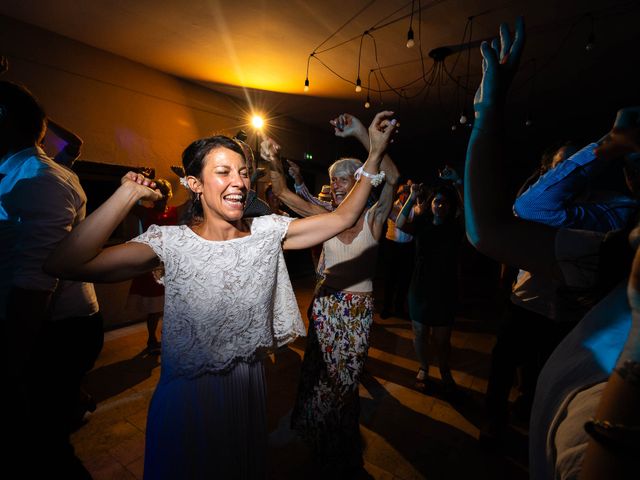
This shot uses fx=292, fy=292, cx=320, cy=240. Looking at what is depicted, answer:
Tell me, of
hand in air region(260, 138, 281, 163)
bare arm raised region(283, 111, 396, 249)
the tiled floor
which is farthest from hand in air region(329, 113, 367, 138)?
the tiled floor

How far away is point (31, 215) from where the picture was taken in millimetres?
1522

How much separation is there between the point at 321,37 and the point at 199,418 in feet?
17.0

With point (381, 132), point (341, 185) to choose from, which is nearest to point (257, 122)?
point (341, 185)

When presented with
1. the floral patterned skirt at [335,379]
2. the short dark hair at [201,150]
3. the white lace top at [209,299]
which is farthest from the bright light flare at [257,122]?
the white lace top at [209,299]

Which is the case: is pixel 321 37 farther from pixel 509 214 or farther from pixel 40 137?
pixel 509 214

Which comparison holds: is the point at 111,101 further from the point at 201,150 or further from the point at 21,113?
the point at 201,150

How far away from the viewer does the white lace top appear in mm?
1317

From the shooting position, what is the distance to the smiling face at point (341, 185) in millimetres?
2643

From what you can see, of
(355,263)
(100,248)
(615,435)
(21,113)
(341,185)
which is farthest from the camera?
(341,185)

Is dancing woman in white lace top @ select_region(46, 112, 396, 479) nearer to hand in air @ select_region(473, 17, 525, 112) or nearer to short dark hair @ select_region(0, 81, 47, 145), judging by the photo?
hand in air @ select_region(473, 17, 525, 112)

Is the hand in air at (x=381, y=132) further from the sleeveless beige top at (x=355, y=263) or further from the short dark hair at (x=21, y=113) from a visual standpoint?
the short dark hair at (x=21, y=113)

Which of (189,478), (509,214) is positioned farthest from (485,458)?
(509,214)

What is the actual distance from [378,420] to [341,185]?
2.34m

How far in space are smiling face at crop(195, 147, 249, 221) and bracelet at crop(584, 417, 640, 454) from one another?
137 centimetres
